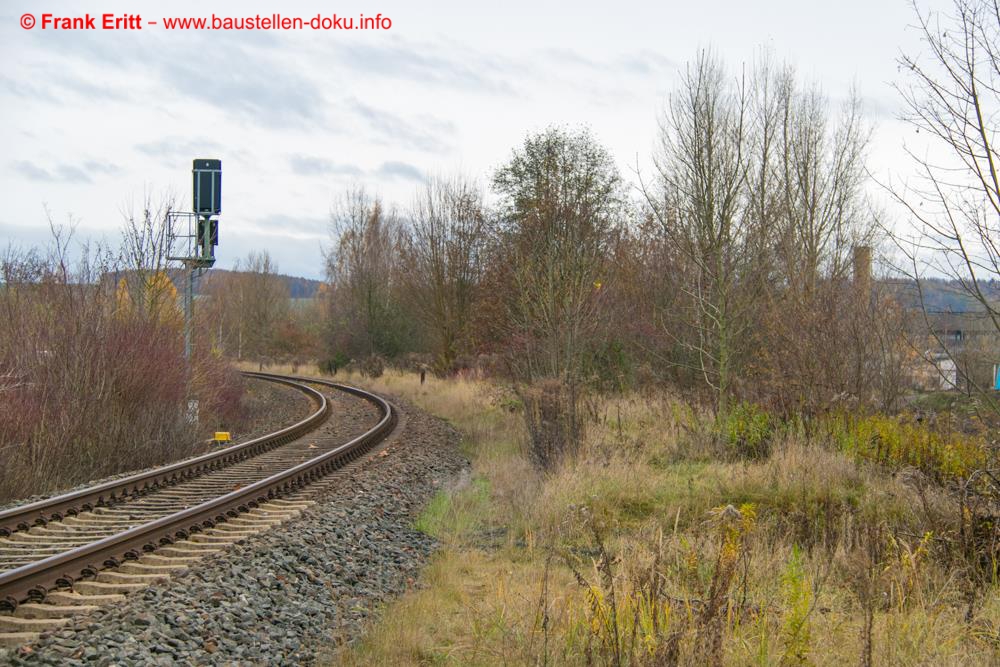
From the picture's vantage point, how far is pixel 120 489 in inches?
400

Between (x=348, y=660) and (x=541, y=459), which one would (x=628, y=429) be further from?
(x=348, y=660)

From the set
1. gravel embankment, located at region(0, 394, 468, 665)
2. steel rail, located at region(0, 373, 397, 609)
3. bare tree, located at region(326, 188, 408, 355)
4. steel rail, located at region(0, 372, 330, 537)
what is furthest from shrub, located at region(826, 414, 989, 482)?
bare tree, located at region(326, 188, 408, 355)

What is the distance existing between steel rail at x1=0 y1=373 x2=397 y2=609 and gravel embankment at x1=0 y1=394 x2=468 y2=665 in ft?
2.32

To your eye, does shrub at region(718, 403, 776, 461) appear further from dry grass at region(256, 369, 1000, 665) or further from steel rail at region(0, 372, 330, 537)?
steel rail at region(0, 372, 330, 537)

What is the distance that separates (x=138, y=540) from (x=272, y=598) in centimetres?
189

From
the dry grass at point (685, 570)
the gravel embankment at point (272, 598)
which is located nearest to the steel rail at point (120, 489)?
the gravel embankment at point (272, 598)

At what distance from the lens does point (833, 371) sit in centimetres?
1065

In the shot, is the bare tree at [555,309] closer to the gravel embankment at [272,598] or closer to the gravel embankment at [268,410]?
the gravel embankment at [272,598]

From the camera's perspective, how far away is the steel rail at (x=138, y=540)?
580cm

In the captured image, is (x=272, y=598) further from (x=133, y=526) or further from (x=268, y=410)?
(x=268, y=410)

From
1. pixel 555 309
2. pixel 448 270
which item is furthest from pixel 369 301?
pixel 555 309

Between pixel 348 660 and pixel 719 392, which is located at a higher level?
pixel 719 392

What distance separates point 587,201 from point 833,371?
23.7ft

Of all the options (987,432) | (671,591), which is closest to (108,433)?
(671,591)
